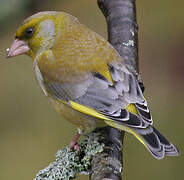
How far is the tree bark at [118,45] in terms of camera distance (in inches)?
115

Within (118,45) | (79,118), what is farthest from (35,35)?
(79,118)

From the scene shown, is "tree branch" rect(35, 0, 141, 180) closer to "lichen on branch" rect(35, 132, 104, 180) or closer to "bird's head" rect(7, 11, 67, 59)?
"lichen on branch" rect(35, 132, 104, 180)

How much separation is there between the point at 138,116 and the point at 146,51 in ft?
8.62

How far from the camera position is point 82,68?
3.38 meters

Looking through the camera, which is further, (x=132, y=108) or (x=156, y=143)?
(x=132, y=108)

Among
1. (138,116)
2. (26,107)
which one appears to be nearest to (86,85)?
(138,116)

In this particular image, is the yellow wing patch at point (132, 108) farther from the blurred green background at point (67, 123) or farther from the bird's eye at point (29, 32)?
the blurred green background at point (67, 123)

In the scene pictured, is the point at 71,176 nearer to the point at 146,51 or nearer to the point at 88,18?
the point at 146,51

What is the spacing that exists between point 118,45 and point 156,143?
1.06 m

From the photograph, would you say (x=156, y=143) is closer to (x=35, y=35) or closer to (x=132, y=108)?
(x=132, y=108)

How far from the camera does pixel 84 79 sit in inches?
133

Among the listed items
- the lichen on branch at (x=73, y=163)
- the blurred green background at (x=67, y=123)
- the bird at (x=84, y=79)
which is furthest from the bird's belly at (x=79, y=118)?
the blurred green background at (x=67, y=123)

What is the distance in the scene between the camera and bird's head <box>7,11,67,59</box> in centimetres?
374

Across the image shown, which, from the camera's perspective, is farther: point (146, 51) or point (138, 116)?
point (146, 51)
